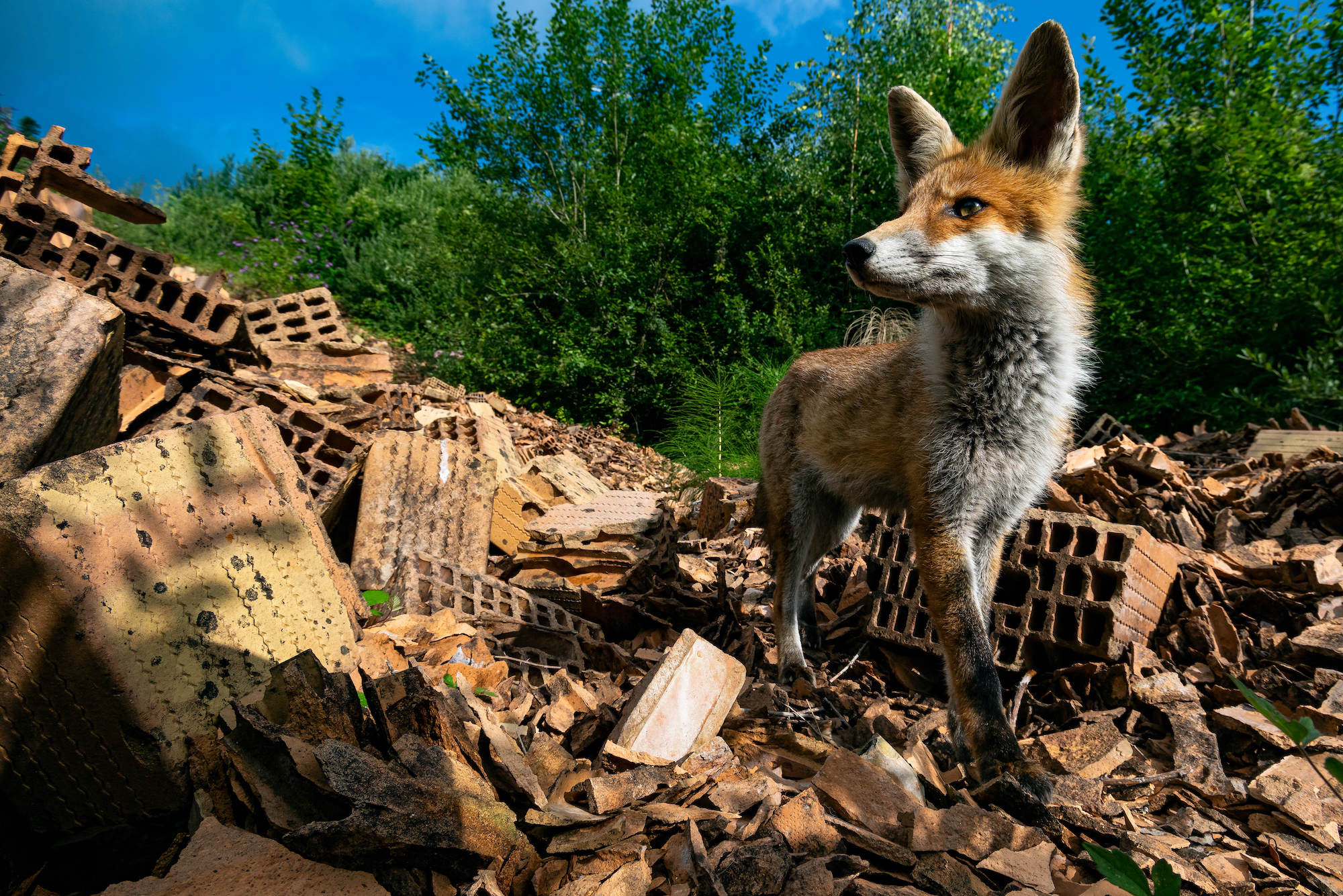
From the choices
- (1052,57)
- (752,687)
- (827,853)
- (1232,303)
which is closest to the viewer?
(827,853)

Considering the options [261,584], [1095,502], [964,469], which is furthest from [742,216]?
[261,584]

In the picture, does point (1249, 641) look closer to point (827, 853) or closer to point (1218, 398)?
point (827, 853)

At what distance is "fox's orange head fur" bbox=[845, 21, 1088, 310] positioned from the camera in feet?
9.18

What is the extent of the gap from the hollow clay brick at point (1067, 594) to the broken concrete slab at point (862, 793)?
1.44m

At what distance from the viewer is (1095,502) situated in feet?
15.1

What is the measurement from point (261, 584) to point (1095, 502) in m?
5.04

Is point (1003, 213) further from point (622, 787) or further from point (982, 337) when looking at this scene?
point (622, 787)

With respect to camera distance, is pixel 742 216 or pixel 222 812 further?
pixel 742 216

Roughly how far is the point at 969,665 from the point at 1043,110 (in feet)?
8.36

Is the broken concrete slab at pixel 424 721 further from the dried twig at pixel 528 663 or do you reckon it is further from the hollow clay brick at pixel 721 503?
the hollow clay brick at pixel 721 503

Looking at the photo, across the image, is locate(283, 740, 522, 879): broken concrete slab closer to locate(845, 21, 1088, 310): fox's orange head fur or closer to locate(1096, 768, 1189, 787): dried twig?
locate(1096, 768, 1189, 787): dried twig

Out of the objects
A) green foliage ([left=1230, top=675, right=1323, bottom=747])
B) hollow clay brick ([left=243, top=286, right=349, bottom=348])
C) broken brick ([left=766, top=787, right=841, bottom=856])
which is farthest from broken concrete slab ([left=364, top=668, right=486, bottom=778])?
hollow clay brick ([left=243, top=286, right=349, bottom=348])

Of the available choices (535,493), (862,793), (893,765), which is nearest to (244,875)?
(862,793)

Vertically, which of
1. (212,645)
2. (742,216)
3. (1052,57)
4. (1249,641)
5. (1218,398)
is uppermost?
(742,216)
